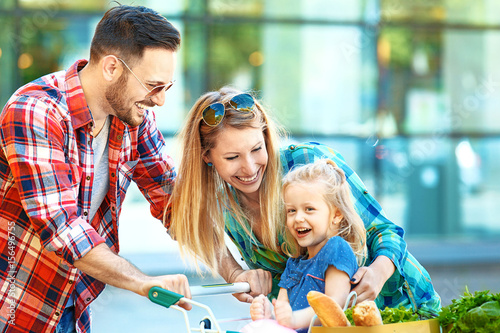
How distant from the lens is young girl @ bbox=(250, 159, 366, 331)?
2.38 meters

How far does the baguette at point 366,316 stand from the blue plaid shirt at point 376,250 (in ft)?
2.46

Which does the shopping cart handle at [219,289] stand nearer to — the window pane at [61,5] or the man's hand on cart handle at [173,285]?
the man's hand on cart handle at [173,285]

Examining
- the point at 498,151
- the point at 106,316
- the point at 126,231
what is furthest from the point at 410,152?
the point at 106,316

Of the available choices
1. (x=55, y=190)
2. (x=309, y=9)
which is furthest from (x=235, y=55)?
(x=55, y=190)

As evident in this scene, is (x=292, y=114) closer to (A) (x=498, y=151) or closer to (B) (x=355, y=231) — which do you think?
(A) (x=498, y=151)

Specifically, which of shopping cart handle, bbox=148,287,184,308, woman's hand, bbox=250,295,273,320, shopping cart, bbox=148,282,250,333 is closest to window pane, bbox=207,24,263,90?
shopping cart, bbox=148,282,250,333

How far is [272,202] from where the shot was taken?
279 centimetres

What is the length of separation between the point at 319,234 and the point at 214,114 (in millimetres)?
704

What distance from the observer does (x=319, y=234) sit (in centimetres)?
252

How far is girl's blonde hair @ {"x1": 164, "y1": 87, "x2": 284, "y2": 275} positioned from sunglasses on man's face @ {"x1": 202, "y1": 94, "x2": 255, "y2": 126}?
2 cm

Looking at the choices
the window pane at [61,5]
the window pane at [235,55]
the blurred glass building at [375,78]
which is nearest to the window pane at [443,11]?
the blurred glass building at [375,78]

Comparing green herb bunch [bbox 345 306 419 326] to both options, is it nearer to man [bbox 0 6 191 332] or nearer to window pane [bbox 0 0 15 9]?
man [bbox 0 6 191 332]

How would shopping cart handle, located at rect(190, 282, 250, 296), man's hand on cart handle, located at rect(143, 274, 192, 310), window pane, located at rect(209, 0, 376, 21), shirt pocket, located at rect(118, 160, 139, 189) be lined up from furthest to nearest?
window pane, located at rect(209, 0, 376, 21), shirt pocket, located at rect(118, 160, 139, 189), shopping cart handle, located at rect(190, 282, 250, 296), man's hand on cart handle, located at rect(143, 274, 192, 310)

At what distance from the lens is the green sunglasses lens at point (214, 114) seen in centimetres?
275
